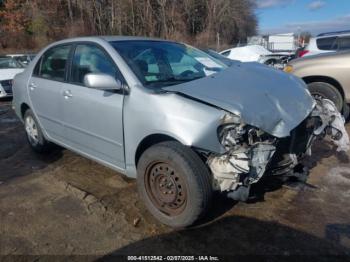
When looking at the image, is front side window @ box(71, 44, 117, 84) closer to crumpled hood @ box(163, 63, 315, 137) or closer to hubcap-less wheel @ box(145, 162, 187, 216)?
crumpled hood @ box(163, 63, 315, 137)

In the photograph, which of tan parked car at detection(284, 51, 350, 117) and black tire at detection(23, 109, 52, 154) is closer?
black tire at detection(23, 109, 52, 154)

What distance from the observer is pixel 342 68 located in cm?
598

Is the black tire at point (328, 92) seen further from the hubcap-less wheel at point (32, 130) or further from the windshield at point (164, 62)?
the hubcap-less wheel at point (32, 130)

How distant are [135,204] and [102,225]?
18.7 inches

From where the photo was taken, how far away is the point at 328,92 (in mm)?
6113

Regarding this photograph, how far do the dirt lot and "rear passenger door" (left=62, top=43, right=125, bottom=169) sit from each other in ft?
1.54

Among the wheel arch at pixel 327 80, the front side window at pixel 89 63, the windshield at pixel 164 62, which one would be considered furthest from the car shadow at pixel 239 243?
the wheel arch at pixel 327 80

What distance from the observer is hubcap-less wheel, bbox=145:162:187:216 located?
117 inches

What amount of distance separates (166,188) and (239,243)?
77 centimetres

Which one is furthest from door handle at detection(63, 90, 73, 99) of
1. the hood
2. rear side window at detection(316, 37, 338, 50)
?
the hood

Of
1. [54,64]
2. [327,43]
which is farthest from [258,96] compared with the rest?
[327,43]

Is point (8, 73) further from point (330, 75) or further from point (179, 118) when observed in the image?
point (179, 118)

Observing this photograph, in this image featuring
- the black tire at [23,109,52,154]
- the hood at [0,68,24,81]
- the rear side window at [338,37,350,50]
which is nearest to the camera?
the black tire at [23,109,52,154]

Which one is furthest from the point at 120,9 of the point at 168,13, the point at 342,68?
the point at 342,68
